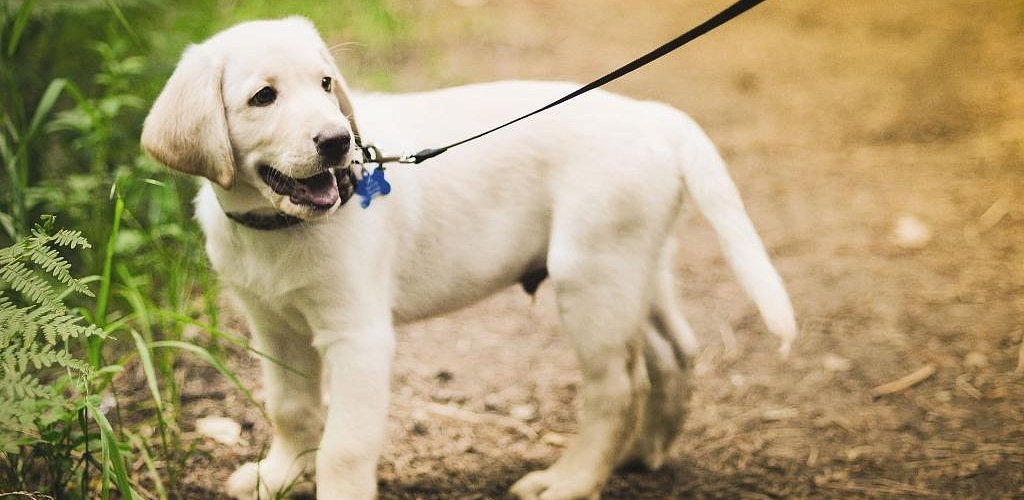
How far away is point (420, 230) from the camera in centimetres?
280

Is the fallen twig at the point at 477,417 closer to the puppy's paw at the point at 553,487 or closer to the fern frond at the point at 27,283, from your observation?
the puppy's paw at the point at 553,487

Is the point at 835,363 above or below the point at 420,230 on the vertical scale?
below

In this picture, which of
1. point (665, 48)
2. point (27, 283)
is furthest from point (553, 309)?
point (27, 283)

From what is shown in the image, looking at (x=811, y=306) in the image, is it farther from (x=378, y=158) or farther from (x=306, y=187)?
(x=306, y=187)

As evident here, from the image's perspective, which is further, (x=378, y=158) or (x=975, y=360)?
(x=975, y=360)

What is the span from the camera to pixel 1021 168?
5312 millimetres

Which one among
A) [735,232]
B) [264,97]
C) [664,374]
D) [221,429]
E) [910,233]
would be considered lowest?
[910,233]

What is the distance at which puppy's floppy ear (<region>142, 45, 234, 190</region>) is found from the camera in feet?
7.59

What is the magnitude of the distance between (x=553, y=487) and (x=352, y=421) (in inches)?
29.2

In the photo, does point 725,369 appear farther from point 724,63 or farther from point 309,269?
point 724,63

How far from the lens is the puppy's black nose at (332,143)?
2.25 m

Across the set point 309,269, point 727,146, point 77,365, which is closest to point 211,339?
point 309,269

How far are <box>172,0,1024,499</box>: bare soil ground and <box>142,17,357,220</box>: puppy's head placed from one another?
1078mm

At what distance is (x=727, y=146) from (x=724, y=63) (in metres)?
1.54
